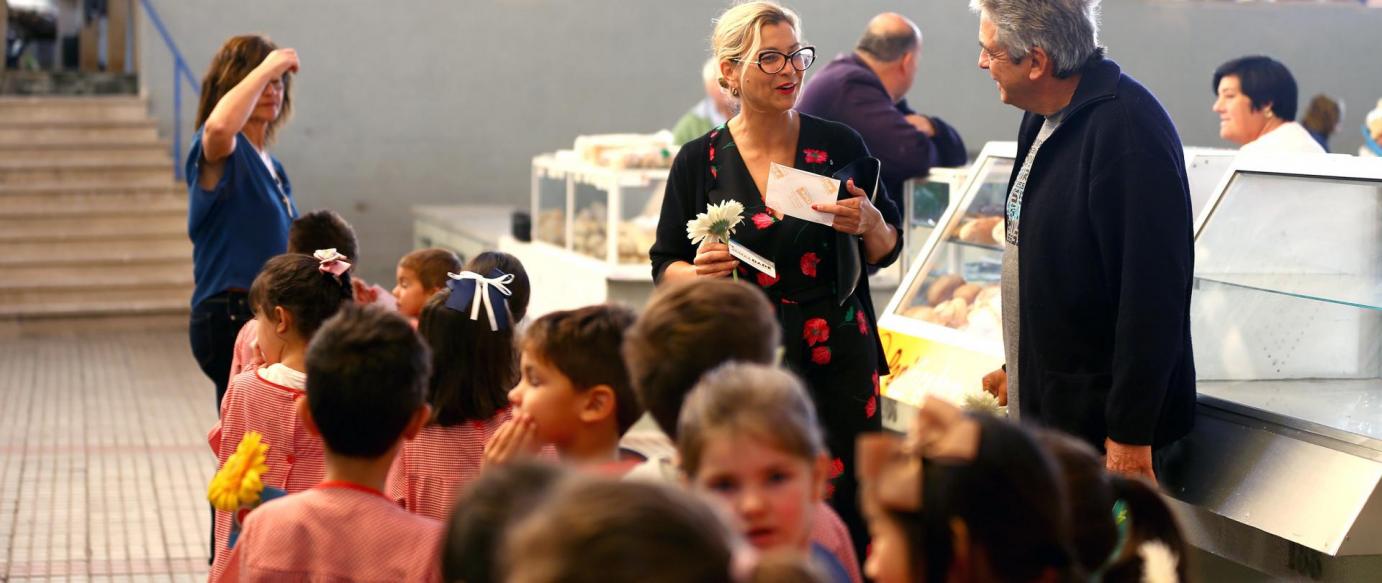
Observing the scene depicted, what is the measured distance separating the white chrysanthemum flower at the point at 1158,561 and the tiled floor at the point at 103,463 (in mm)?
3889

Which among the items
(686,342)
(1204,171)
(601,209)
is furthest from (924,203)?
(686,342)

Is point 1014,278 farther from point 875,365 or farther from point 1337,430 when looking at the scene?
point 1337,430

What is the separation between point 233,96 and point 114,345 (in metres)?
6.72

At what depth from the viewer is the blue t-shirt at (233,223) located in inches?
171

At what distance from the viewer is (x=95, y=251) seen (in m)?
11.4

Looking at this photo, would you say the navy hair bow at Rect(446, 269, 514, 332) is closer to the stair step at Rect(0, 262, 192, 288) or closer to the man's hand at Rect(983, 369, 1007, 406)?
the man's hand at Rect(983, 369, 1007, 406)

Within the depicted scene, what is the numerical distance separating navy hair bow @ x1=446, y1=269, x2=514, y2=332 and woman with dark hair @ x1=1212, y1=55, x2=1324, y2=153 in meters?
4.01

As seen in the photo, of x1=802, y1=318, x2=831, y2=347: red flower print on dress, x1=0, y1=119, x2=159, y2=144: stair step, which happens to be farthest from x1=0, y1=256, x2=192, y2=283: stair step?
x1=802, y1=318, x2=831, y2=347: red flower print on dress

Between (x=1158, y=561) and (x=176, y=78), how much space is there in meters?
11.5

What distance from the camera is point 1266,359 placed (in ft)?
11.9

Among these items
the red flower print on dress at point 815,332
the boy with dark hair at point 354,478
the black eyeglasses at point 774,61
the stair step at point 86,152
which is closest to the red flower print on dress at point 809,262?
the red flower print on dress at point 815,332

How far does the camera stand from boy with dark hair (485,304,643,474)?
2.54 metres

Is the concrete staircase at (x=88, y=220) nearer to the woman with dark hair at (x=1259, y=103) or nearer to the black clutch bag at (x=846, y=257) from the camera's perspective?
the woman with dark hair at (x=1259, y=103)

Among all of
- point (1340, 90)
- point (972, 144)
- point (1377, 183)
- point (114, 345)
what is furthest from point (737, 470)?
point (1340, 90)
